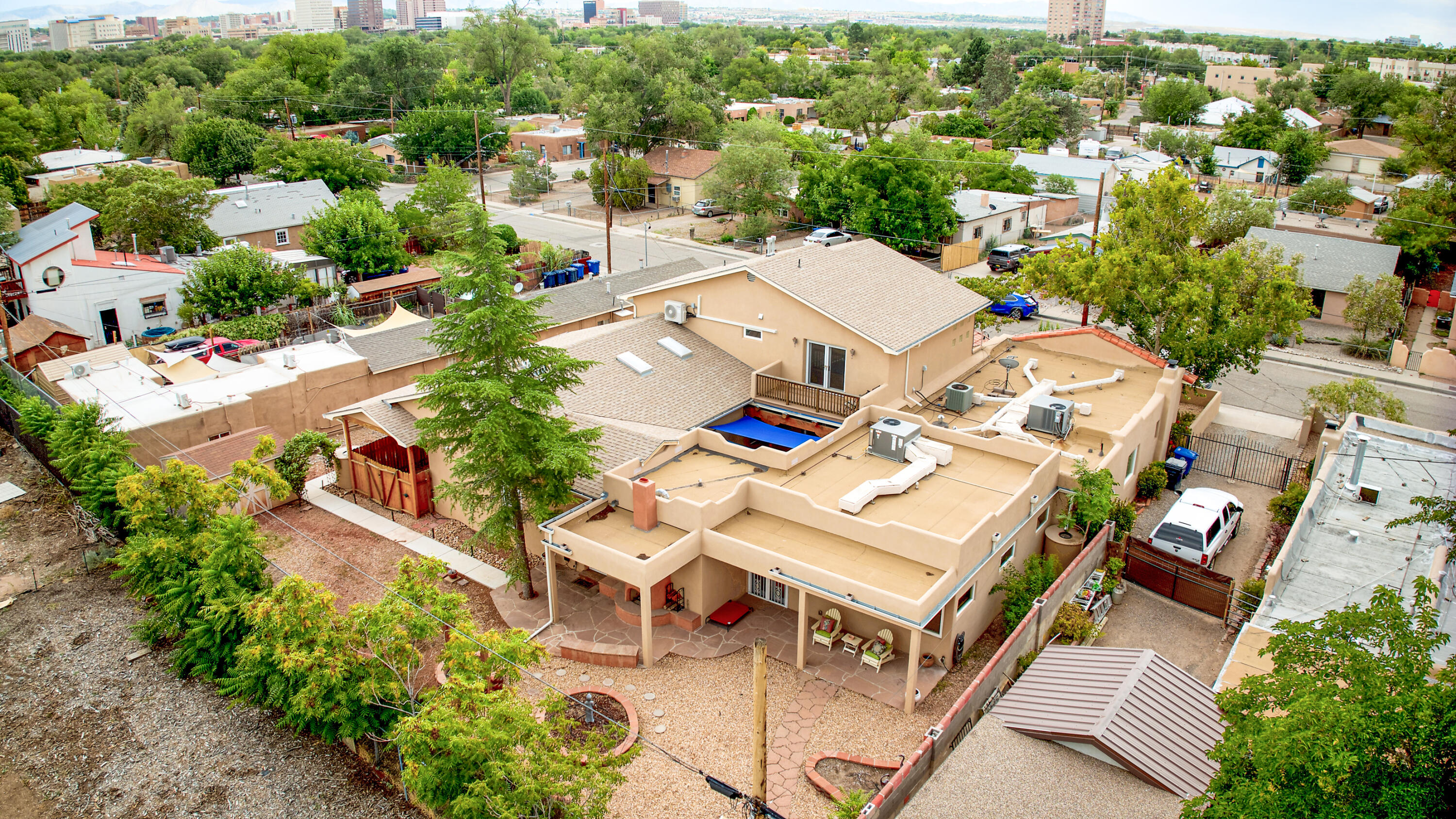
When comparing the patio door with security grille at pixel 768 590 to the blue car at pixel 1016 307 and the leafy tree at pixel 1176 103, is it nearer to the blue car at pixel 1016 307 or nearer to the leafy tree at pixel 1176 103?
the blue car at pixel 1016 307

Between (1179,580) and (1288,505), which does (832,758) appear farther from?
(1288,505)

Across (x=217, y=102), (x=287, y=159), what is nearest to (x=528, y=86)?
(x=217, y=102)

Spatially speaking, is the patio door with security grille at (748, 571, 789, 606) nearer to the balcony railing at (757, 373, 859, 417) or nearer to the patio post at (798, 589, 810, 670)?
the patio post at (798, 589, 810, 670)

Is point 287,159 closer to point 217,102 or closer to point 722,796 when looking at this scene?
point 217,102

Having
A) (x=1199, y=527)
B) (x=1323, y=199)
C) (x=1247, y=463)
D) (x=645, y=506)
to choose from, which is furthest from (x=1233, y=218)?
(x=645, y=506)

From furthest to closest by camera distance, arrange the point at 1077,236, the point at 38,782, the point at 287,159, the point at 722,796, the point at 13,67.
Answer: the point at 13,67 → the point at 287,159 → the point at 1077,236 → the point at 38,782 → the point at 722,796

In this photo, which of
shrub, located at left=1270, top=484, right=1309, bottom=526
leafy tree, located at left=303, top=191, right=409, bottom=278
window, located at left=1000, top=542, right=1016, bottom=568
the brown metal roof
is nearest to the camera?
the brown metal roof

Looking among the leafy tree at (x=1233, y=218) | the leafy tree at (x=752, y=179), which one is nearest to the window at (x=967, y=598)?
the leafy tree at (x=1233, y=218)

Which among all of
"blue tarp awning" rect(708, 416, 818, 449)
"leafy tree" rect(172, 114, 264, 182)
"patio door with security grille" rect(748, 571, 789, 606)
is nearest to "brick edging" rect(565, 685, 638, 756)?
"patio door with security grille" rect(748, 571, 789, 606)
